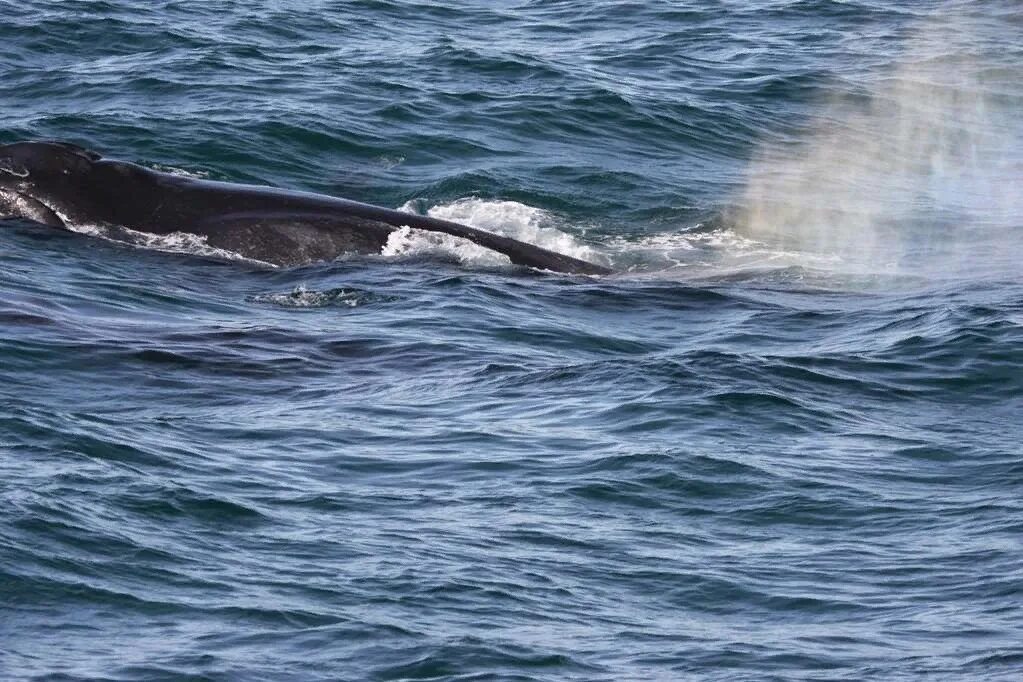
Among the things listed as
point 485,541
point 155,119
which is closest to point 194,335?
point 485,541

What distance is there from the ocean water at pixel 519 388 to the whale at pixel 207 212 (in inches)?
10.5

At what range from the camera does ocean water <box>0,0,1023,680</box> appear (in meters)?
11.1

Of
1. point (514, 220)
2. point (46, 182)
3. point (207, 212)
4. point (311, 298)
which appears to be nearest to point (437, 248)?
point (311, 298)

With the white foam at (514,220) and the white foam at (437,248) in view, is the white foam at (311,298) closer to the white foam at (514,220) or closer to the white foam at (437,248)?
the white foam at (437,248)

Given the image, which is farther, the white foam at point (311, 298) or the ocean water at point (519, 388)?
the white foam at point (311, 298)

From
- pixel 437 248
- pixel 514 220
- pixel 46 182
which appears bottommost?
pixel 514 220

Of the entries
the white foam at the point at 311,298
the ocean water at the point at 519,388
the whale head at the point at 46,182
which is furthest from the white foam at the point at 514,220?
the whale head at the point at 46,182

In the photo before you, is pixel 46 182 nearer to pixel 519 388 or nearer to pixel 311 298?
pixel 311 298

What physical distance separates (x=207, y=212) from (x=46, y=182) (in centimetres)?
179

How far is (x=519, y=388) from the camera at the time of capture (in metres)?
16.1

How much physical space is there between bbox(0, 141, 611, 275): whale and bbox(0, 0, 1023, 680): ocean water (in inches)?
10.5

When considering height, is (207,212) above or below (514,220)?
above

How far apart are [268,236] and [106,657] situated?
10.1 meters

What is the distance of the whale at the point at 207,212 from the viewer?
65.9ft
